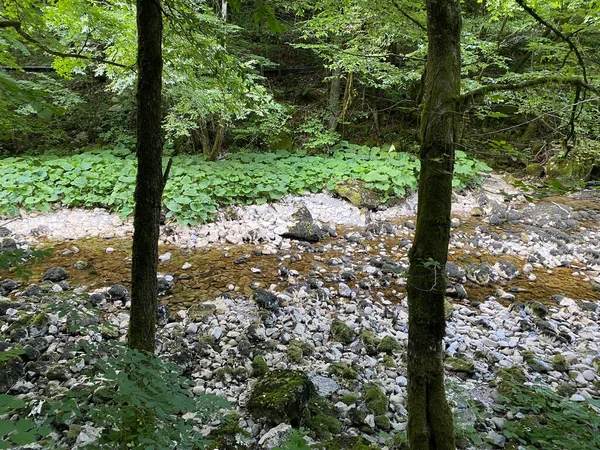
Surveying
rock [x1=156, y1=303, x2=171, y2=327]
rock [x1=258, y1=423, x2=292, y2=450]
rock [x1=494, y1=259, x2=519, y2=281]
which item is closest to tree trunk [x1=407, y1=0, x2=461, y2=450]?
rock [x1=258, y1=423, x2=292, y2=450]

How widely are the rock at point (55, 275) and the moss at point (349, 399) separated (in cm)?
398

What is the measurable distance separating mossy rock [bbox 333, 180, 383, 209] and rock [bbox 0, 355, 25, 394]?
237 inches

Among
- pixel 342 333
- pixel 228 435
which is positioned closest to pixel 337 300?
pixel 342 333

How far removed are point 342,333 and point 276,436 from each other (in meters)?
1.59

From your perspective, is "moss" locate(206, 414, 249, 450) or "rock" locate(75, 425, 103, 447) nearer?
"rock" locate(75, 425, 103, 447)

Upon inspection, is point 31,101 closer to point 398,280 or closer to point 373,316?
point 373,316

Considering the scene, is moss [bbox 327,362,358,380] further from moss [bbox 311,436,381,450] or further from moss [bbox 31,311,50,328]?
moss [bbox 31,311,50,328]

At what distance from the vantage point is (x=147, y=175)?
2367mm

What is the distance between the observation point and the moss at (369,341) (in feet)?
12.5

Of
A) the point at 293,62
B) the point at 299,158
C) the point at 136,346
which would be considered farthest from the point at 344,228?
the point at 293,62

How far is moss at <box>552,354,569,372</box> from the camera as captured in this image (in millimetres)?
3559

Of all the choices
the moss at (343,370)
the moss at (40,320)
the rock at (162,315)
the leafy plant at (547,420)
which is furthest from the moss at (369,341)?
the moss at (40,320)

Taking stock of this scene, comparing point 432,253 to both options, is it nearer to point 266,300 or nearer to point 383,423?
point 383,423

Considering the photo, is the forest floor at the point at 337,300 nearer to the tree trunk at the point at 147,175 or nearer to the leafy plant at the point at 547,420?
the leafy plant at the point at 547,420
